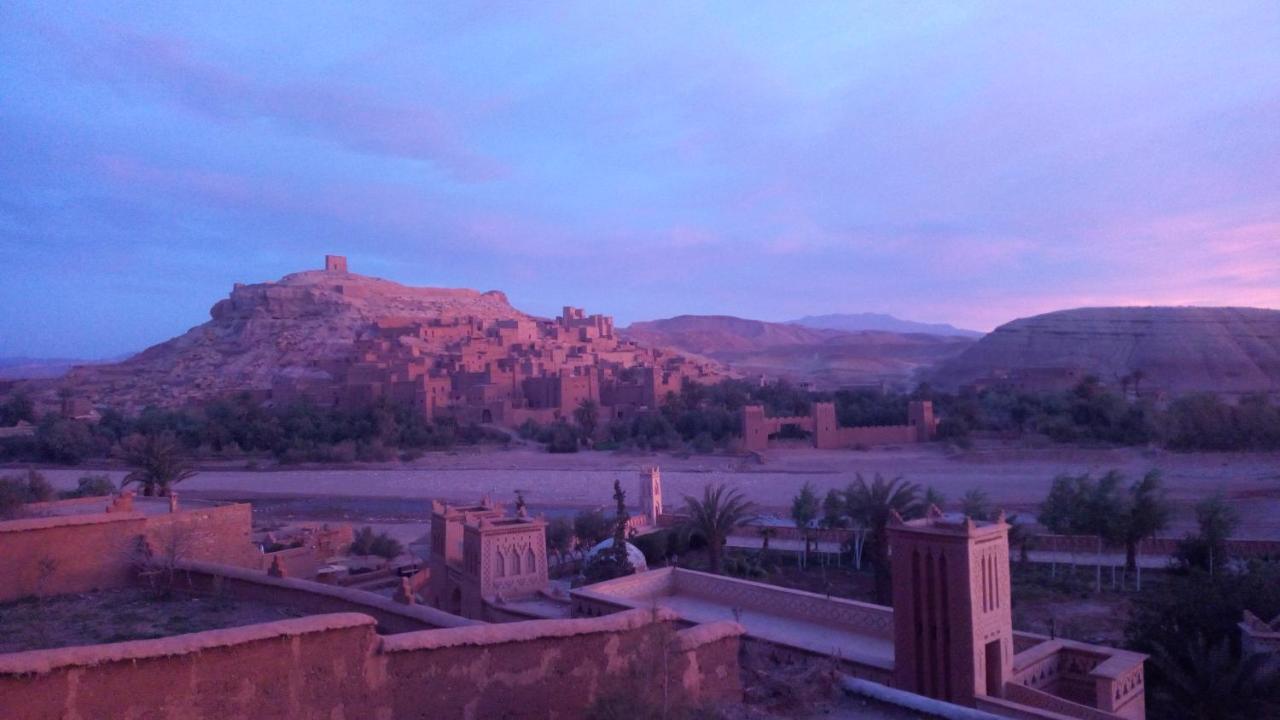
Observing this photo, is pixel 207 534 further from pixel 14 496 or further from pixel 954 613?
pixel 954 613

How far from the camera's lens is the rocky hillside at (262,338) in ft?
183

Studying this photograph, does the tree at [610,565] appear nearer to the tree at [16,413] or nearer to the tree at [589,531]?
the tree at [589,531]

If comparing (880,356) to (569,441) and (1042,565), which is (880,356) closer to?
(569,441)

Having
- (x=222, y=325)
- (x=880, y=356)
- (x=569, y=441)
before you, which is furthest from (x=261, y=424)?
(x=880, y=356)

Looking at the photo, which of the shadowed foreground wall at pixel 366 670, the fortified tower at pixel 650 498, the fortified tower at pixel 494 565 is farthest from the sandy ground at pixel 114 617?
the fortified tower at pixel 650 498

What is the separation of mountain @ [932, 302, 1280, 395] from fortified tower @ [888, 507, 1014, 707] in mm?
46429

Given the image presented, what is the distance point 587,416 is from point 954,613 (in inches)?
1420

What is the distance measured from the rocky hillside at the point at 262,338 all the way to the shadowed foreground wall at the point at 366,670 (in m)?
51.4

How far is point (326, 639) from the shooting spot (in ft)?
14.2

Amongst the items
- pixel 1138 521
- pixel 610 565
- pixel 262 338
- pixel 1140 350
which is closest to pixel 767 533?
pixel 1138 521

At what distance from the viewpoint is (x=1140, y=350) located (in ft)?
191

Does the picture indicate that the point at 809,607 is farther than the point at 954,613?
Yes

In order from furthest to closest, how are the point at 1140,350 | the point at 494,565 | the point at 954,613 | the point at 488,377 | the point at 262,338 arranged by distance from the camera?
the point at 262,338
the point at 1140,350
the point at 488,377
the point at 494,565
the point at 954,613

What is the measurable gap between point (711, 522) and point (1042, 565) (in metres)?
6.58
